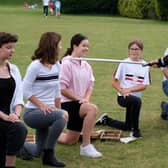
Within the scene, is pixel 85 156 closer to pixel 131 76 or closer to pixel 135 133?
pixel 135 133

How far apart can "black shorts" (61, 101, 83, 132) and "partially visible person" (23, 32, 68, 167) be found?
46 centimetres

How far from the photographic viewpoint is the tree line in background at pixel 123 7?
115 feet

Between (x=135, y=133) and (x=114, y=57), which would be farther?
(x=114, y=57)

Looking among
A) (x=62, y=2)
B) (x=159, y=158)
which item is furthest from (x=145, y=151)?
(x=62, y=2)

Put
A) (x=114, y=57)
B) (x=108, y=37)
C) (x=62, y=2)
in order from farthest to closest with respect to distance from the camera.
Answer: (x=62, y=2)
(x=108, y=37)
(x=114, y=57)

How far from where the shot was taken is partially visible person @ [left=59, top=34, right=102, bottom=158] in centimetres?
630

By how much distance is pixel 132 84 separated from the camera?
7402 mm

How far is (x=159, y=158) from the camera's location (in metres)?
6.29

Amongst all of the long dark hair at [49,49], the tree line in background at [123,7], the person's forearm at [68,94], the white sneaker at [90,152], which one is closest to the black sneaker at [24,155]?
the white sneaker at [90,152]

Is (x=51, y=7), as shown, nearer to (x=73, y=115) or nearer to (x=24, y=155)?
(x=73, y=115)

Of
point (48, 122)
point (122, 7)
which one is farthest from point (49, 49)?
point (122, 7)

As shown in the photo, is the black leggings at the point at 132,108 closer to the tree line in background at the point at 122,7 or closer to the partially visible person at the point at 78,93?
the partially visible person at the point at 78,93

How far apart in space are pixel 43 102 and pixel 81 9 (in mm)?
35592

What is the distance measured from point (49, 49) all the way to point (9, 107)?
33.6 inches
